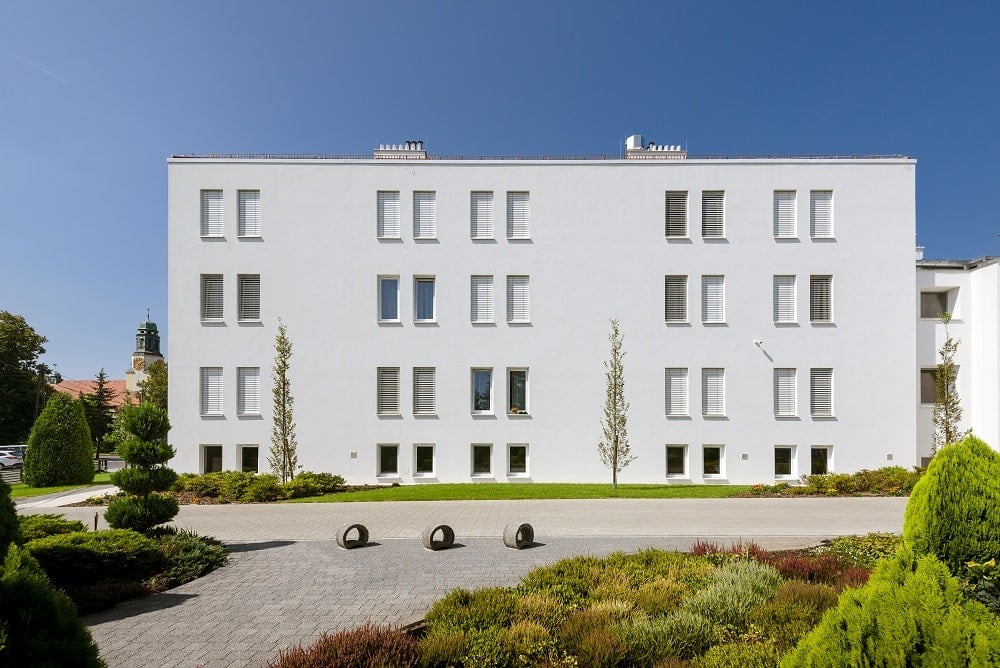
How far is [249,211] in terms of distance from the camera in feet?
69.0

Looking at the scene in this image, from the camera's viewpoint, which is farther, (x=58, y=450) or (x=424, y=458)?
(x=58, y=450)

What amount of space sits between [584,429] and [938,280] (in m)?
16.4

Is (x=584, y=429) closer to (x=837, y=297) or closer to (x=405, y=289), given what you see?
(x=405, y=289)

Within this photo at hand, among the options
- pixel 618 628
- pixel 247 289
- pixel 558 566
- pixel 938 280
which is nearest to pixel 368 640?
pixel 618 628

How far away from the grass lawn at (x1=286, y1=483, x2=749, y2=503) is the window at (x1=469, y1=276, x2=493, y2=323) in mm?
6679

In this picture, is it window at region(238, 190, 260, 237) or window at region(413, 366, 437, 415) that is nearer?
window at region(413, 366, 437, 415)

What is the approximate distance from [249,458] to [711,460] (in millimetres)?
18817

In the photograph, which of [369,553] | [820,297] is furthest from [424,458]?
[820,297]

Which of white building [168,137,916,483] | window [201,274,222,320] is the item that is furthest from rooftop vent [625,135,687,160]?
window [201,274,222,320]

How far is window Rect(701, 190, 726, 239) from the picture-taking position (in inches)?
829

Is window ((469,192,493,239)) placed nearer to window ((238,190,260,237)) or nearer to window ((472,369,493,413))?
window ((472,369,493,413))

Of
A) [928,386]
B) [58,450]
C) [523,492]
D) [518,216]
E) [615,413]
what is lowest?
[523,492]

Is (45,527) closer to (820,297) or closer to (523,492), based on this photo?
(523,492)

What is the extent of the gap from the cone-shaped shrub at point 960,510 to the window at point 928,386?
64.2ft
